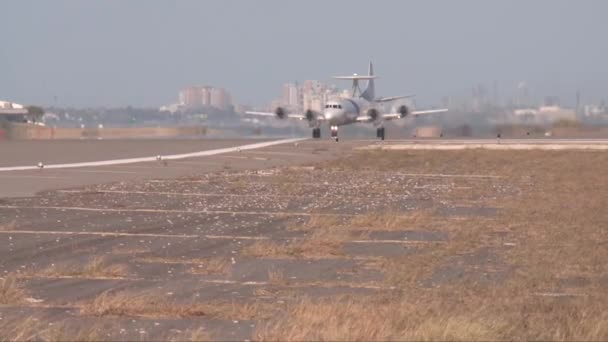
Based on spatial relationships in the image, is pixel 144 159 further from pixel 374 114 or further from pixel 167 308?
pixel 374 114

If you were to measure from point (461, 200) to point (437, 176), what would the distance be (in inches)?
352

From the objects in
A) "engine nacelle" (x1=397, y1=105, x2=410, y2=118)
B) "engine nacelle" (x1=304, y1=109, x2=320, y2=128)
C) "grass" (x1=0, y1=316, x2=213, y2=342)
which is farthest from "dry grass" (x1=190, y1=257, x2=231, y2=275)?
"engine nacelle" (x1=397, y1=105, x2=410, y2=118)

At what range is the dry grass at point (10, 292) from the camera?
10.3 meters

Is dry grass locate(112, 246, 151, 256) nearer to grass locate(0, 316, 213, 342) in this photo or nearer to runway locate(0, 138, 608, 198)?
grass locate(0, 316, 213, 342)

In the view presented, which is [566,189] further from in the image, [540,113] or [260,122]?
[260,122]

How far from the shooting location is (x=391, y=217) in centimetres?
1903

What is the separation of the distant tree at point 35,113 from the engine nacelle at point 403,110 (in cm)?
4321

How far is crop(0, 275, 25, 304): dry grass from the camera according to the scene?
10255 mm

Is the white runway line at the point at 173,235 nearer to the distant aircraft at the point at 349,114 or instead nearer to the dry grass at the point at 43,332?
the dry grass at the point at 43,332

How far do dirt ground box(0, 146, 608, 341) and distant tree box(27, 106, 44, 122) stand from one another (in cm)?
8413

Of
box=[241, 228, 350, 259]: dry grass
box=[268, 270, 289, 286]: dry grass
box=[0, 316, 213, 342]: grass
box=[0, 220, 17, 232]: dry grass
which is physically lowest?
box=[241, 228, 350, 259]: dry grass

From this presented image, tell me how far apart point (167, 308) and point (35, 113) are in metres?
105

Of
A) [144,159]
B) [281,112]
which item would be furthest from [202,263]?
[281,112]

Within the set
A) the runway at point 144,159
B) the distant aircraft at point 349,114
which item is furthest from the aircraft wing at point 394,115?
the runway at point 144,159
